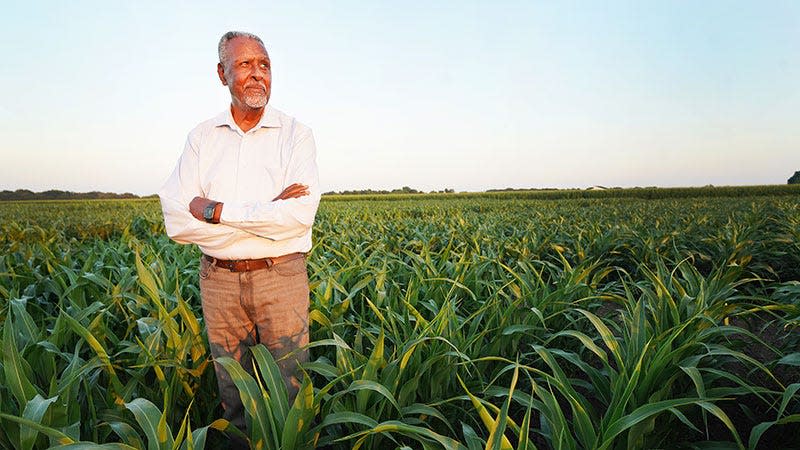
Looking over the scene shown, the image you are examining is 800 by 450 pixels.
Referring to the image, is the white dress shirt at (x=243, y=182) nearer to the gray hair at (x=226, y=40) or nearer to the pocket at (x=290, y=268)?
the pocket at (x=290, y=268)

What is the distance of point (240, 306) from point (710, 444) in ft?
6.62

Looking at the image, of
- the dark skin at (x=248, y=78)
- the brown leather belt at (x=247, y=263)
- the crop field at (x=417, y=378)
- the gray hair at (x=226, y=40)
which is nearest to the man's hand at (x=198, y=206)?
the dark skin at (x=248, y=78)

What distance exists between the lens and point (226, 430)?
6.31ft

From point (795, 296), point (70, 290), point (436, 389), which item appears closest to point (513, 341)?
point (436, 389)

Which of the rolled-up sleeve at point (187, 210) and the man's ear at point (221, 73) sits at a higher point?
the man's ear at point (221, 73)

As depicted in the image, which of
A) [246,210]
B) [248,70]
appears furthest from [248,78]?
[246,210]

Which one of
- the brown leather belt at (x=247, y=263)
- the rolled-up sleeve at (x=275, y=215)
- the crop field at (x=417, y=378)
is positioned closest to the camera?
the crop field at (x=417, y=378)

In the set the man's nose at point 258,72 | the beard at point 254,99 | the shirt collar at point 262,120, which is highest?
the man's nose at point 258,72

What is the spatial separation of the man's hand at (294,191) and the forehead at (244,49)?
1.91 feet

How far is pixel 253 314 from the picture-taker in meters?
2.12

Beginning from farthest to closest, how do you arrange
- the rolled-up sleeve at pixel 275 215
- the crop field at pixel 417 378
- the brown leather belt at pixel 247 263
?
the brown leather belt at pixel 247 263 < the rolled-up sleeve at pixel 275 215 < the crop field at pixel 417 378

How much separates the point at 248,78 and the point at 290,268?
2.84 feet

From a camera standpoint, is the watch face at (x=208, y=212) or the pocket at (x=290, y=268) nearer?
the watch face at (x=208, y=212)

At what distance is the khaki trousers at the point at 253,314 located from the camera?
2.08 meters
